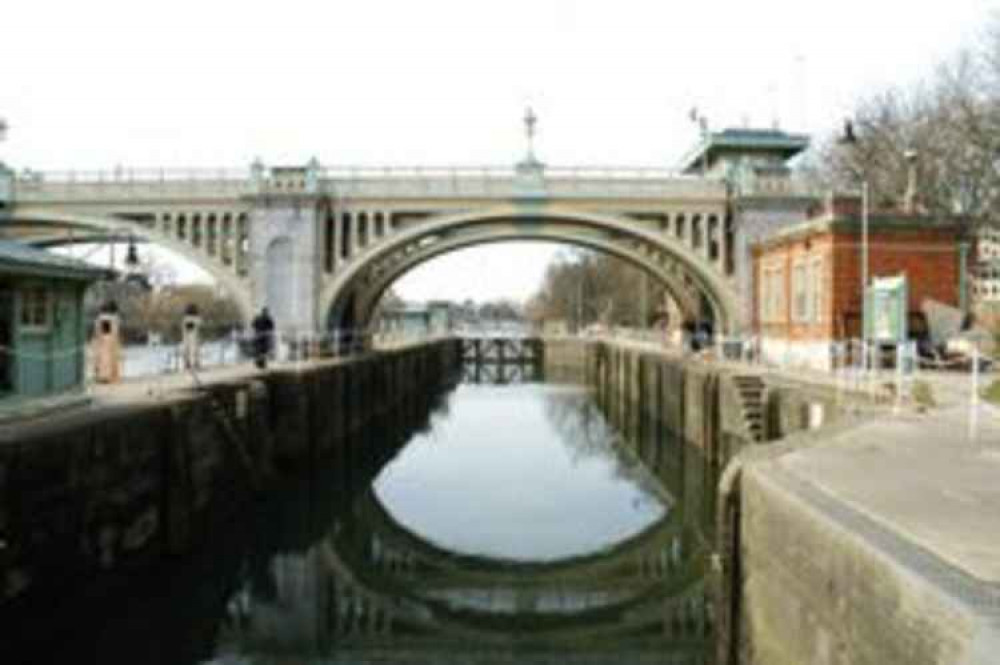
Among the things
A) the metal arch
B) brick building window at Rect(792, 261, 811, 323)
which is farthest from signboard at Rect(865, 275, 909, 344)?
the metal arch

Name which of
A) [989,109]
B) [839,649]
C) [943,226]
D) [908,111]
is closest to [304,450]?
[943,226]

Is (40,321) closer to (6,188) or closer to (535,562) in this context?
(535,562)

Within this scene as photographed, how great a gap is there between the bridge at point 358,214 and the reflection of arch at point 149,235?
0.15ft

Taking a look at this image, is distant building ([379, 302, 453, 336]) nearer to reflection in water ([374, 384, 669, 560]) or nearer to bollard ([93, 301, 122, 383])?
reflection in water ([374, 384, 669, 560])

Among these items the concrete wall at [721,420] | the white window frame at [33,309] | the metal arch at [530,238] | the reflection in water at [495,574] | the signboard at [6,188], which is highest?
the signboard at [6,188]

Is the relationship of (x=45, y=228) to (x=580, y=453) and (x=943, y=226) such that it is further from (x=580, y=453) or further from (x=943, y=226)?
(x=943, y=226)

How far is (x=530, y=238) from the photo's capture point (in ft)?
135

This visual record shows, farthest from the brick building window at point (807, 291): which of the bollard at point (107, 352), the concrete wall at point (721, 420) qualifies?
the bollard at point (107, 352)

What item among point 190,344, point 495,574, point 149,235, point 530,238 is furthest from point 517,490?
point 149,235

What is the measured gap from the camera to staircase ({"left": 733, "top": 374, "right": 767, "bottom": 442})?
24328mm

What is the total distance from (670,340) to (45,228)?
1009 inches

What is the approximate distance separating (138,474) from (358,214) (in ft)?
76.4

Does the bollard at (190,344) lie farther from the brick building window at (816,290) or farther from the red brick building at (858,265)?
the brick building window at (816,290)

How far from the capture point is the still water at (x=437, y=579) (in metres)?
14.2
